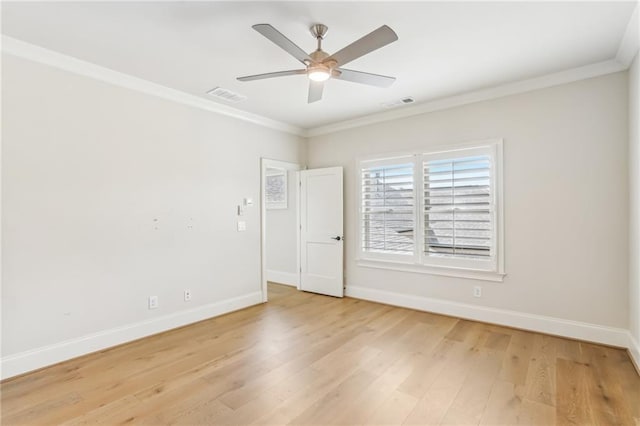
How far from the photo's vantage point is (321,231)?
5.29 meters

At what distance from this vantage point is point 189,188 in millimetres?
3934

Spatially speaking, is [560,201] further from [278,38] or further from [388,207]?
[278,38]

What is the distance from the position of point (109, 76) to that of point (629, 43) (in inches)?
189

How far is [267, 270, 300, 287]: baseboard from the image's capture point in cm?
585

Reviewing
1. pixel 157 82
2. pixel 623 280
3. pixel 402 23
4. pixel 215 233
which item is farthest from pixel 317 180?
pixel 623 280

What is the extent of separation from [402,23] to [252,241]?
338 centimetres

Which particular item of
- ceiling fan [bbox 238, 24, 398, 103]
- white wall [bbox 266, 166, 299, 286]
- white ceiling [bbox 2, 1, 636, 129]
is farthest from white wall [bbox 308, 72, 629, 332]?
white wall [bbox 266, 166, 299, 286]

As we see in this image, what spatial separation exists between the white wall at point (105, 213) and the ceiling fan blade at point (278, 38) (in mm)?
2156

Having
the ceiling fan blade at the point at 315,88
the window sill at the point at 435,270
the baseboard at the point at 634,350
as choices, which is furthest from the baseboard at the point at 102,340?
the baseboard at the point at 634,350

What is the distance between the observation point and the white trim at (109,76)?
268cm

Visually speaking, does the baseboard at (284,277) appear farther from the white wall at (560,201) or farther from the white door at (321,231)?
the white wall at (560,201)

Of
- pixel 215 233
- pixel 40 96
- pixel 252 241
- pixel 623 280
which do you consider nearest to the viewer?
pixel 40 96

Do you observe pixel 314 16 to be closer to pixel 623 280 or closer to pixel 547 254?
pixel 547 254

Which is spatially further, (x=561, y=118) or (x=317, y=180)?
(x=317, y=180)
